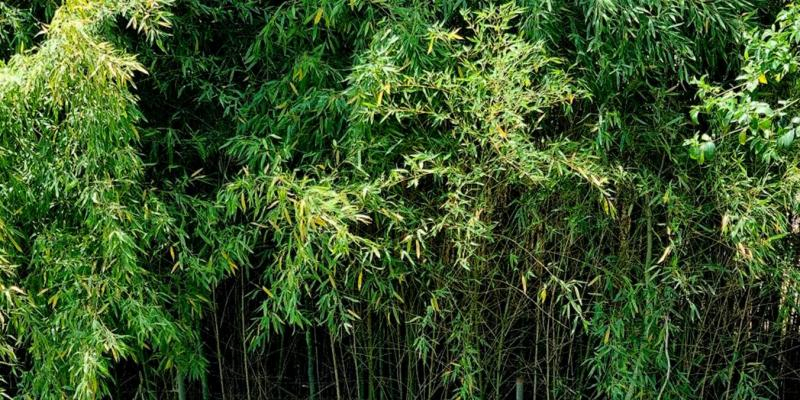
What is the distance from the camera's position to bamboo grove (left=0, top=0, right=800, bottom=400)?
338cm

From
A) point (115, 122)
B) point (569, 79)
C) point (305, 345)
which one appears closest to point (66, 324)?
point (115, 122)

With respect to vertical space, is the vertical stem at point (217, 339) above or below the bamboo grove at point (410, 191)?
below

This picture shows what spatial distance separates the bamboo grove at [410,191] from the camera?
11.1ft

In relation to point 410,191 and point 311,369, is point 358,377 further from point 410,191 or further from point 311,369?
point 410,191

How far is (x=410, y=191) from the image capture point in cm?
362

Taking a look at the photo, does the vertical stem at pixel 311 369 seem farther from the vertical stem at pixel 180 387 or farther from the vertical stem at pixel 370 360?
the vertical stem at pixel 180 387

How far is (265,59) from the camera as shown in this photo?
3760 millimetres

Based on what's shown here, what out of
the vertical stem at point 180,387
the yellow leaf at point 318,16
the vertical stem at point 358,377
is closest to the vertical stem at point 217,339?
the vertical stem at point 180,387

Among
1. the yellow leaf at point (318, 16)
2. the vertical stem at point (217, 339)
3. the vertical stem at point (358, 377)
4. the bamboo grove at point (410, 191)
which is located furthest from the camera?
the vertical stem at point (358, 377)

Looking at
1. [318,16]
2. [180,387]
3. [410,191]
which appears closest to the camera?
[318,16]

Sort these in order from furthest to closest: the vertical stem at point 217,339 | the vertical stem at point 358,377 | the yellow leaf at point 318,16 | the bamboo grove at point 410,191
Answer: the vertical stem at point 358,377
the vertical stem at point 217,339
the yellow leaf at point 318,16
the bamboo grove at point 410,191

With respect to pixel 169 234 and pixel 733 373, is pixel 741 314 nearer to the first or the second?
pixel 733 373

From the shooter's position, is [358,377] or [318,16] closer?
[318,16]

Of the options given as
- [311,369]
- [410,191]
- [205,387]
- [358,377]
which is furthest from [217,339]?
[410,191]
